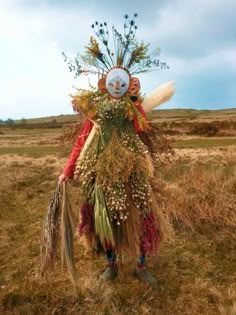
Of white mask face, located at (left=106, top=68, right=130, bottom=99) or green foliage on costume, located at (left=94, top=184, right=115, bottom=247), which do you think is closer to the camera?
green foliage on costume, located at (left=94, top=184, right=115, bottom=247)

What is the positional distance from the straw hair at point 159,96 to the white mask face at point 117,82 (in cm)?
35

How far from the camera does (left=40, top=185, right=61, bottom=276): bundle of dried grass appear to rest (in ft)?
12.5

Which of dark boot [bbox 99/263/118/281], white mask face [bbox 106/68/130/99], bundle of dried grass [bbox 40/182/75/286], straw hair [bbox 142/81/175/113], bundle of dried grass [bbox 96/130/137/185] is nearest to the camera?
bundle of dried grass [bbox 96/130/137/185]

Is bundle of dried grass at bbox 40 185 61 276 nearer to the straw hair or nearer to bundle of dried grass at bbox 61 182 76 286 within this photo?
bundle of dried grass at bbox 61 182 76 286

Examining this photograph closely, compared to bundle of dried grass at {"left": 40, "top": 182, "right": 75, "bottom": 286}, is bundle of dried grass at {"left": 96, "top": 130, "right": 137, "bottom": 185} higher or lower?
higher

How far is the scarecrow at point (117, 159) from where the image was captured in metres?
3.72

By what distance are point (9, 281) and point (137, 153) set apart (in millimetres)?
2165

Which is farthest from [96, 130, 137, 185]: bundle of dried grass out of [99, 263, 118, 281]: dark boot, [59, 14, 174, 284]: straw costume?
[99, 263, 118, 281]: dark boot

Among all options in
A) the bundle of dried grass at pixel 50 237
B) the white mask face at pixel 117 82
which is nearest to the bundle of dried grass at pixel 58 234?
the bundle of dried grass at pixel 50 237

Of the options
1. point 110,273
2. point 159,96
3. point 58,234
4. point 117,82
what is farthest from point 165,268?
point 117,82

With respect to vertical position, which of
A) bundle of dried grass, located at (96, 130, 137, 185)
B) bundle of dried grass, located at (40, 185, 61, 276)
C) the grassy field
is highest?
bundle of dried grass, located at (96, 130, 137, 185)

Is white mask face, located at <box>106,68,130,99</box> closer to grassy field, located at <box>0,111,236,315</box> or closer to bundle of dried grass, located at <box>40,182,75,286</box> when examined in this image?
grassy field, located at <box>0,111,236,315</box>

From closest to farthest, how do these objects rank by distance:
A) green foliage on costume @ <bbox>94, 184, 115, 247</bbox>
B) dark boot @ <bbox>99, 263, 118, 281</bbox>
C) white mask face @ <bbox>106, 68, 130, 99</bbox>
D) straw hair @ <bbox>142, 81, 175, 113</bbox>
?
green foliage on costume @ <bbox>94, 184, 115, 247</bbox>, white mask face @ <bbox>106, 68, 130, 99</bbox>, straw hair @ <bbox>142, 81, 175, 113</bbox>, dark boot @ <bbox>99, 263, 118, 281</bbox>

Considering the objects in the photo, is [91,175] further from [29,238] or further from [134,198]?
[29,238]
